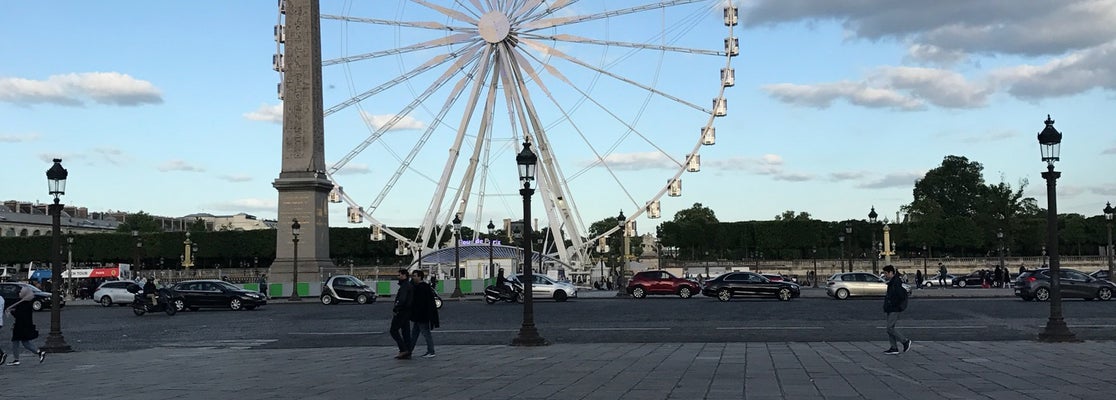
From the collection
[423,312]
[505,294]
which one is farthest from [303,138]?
[423,312]

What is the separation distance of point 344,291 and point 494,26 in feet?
47.0

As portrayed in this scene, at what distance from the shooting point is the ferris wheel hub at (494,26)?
171ft

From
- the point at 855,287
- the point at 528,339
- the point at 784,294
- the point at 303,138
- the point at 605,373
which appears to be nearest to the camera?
the point at 605,373

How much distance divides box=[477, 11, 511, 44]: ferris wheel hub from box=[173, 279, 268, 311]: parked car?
16328mm

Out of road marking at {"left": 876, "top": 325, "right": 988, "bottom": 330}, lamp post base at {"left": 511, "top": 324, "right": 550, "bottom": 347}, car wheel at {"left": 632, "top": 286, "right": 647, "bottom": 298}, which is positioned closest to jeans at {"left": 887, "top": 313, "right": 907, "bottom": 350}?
lamp post base at {"left": 511, "top": 324, "right": 550, "bottom": 347}

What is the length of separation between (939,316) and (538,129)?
2681cm

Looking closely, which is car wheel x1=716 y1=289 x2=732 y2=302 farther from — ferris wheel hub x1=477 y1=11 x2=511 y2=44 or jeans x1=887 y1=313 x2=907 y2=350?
jeans x1=887 y1=313 x2=907 y2=350

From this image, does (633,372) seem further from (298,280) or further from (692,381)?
(298,280)

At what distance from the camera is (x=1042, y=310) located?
109 feet

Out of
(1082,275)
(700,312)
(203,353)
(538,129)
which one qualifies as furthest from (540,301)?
(203,353)

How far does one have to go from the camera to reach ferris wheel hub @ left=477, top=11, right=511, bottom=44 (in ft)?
171

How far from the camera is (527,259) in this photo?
2173cm

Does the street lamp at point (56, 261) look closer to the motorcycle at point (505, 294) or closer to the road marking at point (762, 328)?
the road marking at point (762, 328)

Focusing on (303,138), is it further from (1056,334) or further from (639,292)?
(1056,334)
